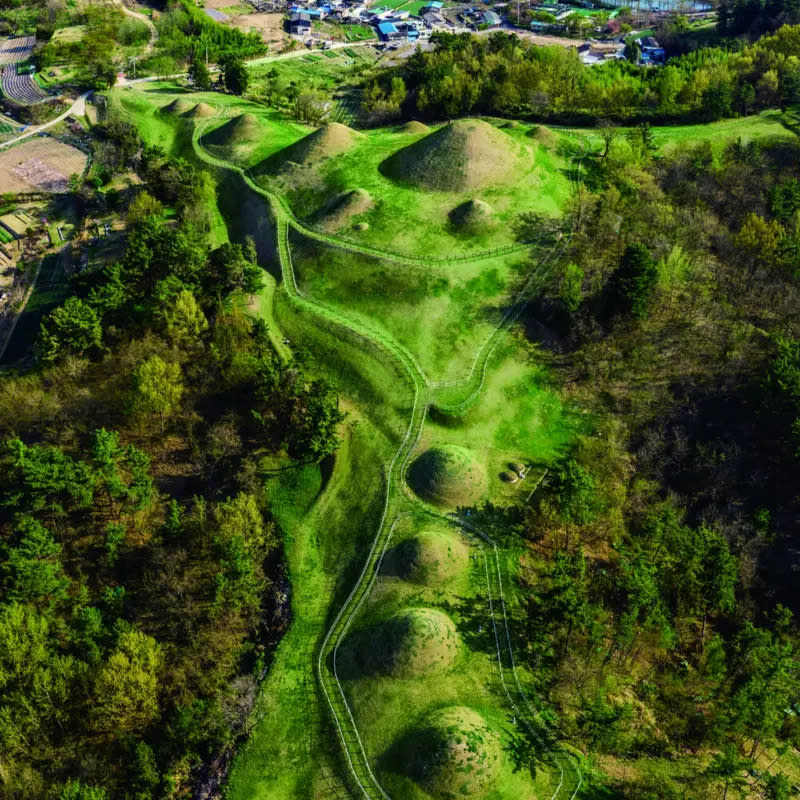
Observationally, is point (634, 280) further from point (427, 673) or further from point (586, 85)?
point (586, 85)

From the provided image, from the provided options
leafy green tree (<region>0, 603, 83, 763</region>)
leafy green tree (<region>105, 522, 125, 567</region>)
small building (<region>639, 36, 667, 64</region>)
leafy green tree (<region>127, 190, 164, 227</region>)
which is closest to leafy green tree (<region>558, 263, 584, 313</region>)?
leafy green tree (<region>105, 522, 125, 567</region>)

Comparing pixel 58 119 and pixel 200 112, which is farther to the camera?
pixel 58 119

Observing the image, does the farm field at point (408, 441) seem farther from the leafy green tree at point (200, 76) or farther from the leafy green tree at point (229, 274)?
the leafy green tree at point (200, 76)

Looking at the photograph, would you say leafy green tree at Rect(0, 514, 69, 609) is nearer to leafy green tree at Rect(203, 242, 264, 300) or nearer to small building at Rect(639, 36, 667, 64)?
leafy green tree at Rect(203, 242, 264, 300)

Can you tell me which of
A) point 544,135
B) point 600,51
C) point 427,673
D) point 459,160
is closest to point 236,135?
point 459,160

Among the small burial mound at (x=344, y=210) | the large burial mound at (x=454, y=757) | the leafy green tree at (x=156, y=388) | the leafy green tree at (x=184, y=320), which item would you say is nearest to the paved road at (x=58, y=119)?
the small burial mound at (x=344, y=210)

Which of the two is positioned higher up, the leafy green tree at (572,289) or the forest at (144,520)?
the leafy green tree at (572,289)
